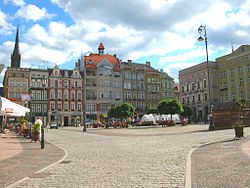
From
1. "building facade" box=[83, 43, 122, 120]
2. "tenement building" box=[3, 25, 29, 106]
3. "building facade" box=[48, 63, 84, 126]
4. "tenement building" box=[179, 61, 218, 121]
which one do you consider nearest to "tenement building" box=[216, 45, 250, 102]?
"tenement building" box=[179, 61, 218, 121]

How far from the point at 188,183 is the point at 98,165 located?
3.99 meters

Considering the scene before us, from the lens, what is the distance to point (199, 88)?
83.1 m

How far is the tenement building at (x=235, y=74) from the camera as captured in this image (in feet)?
230

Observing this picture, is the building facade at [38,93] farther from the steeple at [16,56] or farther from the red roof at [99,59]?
the red roof at [99,59]

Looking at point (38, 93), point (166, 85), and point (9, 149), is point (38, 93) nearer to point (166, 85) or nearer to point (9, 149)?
point (166, 85)

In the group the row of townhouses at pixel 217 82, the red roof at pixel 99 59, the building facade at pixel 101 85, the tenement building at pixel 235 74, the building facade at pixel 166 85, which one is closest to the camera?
the tenement building at pixel 235 74

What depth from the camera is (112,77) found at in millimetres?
91688

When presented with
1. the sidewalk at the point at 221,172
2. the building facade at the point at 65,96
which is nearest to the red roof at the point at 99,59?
the building facade at the point at 65,96

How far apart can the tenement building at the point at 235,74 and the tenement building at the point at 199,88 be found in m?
1.85

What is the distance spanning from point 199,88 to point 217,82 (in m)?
4.81

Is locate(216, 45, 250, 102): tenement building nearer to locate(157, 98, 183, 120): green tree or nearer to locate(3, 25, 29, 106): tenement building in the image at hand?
locate(157, 98, 183, 120): green tree

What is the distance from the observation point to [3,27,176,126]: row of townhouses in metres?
81.8

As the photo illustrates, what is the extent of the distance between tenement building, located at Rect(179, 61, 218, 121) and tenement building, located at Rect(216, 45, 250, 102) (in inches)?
73.0

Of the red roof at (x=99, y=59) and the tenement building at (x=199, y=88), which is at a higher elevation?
the red roof at (x=99, y=59)
